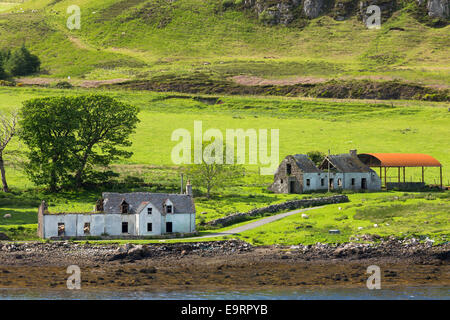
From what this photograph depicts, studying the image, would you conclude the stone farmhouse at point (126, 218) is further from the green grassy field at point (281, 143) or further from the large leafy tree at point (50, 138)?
the large leafy tree at point (50, 138)

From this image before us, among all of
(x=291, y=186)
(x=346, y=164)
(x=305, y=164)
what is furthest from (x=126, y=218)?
(x=346, y=164)

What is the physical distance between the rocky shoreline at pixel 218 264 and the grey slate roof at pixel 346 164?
3164cm

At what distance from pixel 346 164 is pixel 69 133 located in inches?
1260

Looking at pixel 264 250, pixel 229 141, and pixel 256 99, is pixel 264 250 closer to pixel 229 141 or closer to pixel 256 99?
pixel 229 141

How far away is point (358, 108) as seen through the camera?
136 m

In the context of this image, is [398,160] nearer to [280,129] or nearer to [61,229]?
[280,129]

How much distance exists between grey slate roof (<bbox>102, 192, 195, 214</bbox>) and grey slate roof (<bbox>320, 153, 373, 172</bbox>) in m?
29.9

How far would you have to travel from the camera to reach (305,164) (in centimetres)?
8706

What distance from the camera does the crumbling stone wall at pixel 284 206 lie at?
66.2 m

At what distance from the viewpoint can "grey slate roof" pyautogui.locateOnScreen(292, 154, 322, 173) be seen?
8612 centimetres

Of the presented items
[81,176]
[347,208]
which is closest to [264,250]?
[347,208]

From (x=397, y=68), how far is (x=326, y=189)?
107 meters

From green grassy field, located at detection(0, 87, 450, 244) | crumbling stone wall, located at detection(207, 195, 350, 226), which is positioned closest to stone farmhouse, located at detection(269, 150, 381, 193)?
green grassy field, located at detection(0, 87, 450, 244)

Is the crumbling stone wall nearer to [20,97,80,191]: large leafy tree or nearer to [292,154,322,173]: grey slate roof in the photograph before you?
[292,154,322,173]: grey slate roof
